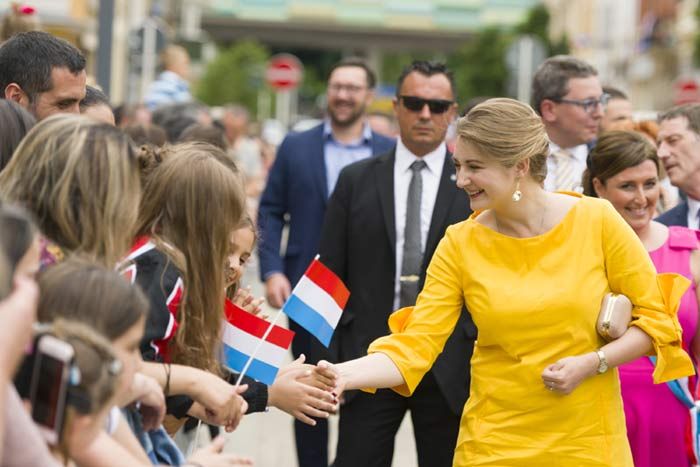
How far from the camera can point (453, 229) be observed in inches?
208

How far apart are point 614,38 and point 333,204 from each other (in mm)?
94766

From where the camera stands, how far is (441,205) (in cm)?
702

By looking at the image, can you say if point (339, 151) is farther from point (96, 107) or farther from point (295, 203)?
point (96, 107)

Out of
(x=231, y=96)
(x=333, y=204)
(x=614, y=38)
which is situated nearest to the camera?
(x=333, y=204)

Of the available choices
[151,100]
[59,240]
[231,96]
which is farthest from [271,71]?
[59,240]

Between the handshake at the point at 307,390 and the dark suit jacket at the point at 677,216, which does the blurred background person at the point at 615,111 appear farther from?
the handshake at the point at 307,390

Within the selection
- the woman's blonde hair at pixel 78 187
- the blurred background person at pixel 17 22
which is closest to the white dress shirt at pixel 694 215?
the blurred background person at pixel 17 22

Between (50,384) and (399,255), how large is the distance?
4.01m

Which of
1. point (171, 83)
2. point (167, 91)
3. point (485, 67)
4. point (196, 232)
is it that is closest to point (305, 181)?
point (196, 232)

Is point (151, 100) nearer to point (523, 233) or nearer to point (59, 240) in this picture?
point (523, 233)

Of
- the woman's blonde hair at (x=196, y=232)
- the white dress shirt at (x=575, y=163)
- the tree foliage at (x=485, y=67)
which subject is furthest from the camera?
the tree foliage at (x=485, y=67)

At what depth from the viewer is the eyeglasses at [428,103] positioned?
24.1 feet

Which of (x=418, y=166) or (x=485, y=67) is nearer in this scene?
(x=418, y=166)

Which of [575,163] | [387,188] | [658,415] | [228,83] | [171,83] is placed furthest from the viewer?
[228,83]
